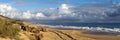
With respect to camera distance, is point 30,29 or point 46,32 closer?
point 30,29

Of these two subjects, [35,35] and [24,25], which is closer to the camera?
[35,35]

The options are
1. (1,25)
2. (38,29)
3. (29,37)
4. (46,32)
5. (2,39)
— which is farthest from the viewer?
(46,32)

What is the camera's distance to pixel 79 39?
14.9 m

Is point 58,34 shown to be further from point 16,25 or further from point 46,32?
point 16,25

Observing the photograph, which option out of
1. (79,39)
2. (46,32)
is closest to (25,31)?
(46,32)

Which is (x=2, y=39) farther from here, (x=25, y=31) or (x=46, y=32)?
(x=46, y=32)

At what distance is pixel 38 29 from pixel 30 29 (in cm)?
38

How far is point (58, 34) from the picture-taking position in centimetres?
1488

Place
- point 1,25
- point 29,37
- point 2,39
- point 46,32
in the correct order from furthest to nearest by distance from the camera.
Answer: point 46,32 → point 29,37 → point 1,25 → point 2,39

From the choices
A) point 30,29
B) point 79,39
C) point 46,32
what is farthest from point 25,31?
point 79,39

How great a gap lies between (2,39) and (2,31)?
1.23 ft

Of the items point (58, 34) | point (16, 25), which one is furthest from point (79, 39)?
point (16, 25)

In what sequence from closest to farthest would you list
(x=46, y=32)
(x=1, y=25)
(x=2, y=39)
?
(x=2, y=39), (x=1, y=25), (x=46, y=32)

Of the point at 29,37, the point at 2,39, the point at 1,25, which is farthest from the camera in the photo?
the point at 29,37
